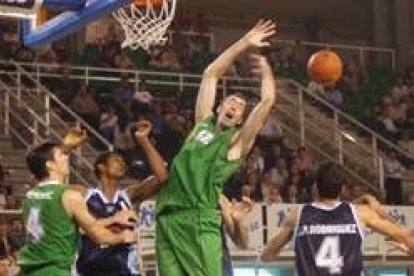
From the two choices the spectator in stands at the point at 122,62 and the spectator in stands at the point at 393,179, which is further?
the spectator in stands at the point at 122,62

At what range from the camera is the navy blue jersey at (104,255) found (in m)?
6.45

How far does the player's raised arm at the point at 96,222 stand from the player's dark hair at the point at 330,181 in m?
1.12

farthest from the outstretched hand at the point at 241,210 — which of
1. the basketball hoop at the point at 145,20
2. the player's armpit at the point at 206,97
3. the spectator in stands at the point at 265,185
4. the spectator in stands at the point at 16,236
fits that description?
the spectator in stands at the point at 265,185

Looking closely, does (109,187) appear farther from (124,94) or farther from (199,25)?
(199,25)

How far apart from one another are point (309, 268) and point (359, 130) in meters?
12.4

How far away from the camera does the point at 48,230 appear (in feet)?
19.1

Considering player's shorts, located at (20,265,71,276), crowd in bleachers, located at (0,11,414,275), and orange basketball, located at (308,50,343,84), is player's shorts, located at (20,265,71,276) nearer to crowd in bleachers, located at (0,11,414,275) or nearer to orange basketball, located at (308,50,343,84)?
orange basketball, located at (308,50,343,84)

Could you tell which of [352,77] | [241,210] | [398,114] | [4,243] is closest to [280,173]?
[398,114]

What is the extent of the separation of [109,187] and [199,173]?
0.72 metres

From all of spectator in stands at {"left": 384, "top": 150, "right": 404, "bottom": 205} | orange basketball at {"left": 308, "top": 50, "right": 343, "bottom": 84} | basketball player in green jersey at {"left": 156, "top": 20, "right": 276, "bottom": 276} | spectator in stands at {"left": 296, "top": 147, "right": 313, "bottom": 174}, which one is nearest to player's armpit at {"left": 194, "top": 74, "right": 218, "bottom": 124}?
basketball player in green jersey at {"left": 156, "top": 20, "right": 276, "bottom": 276}

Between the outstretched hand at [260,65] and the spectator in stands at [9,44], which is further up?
the spectator in stands at [9,44]

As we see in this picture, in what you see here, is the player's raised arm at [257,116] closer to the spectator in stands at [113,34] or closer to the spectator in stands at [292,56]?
→ the spectator in stands at [113,34]

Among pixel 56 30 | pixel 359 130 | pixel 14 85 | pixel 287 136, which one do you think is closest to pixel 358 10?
pixel 359 130

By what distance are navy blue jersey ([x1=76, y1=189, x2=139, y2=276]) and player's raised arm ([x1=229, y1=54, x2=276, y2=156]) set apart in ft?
2.72
